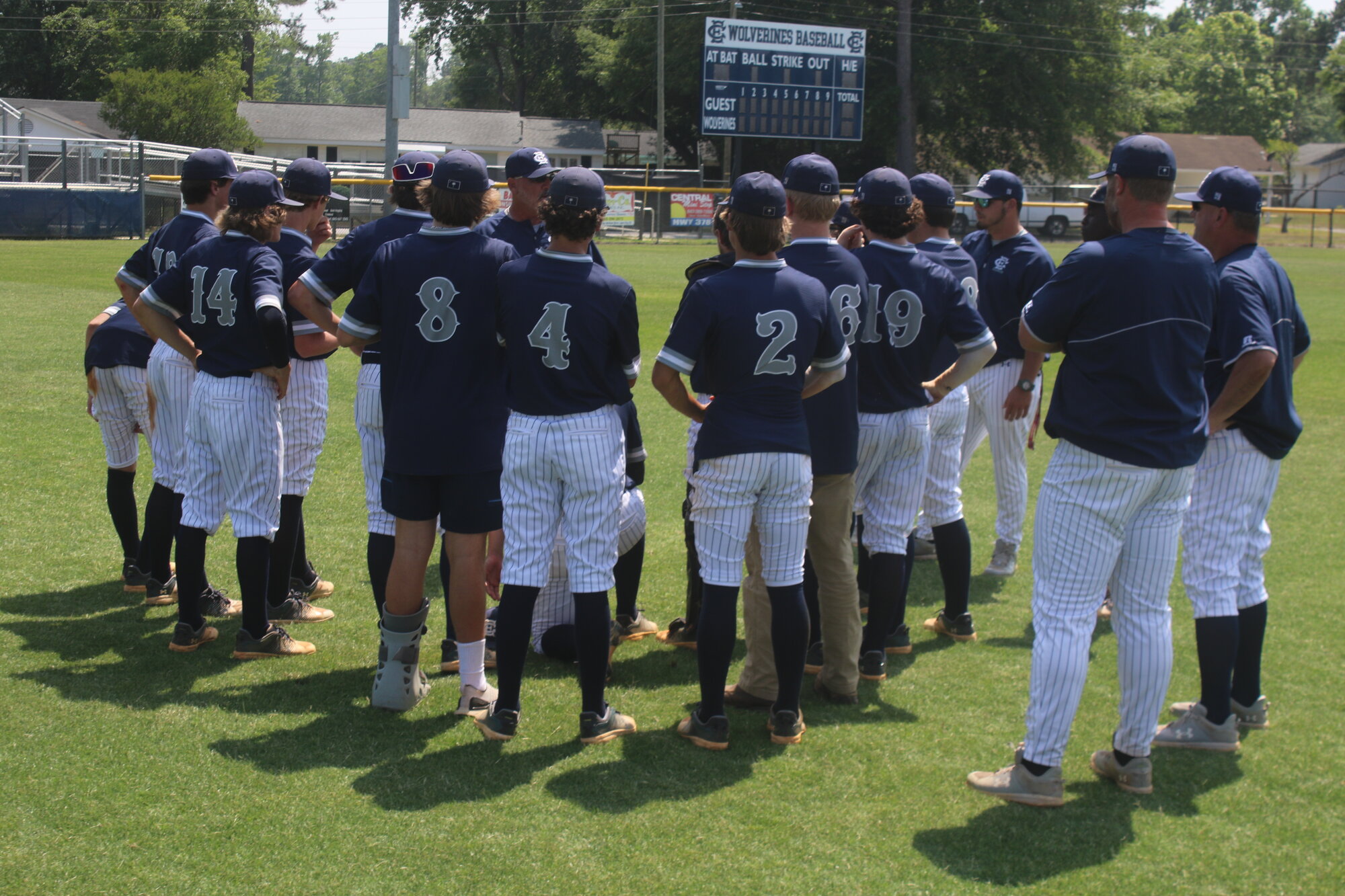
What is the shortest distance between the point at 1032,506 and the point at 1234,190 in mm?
4463

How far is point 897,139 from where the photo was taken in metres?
48.6

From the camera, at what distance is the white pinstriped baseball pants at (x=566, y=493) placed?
421cm

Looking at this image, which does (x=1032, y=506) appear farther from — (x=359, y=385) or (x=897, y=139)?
(x=897, y=139)

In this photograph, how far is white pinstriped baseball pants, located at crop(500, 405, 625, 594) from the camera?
13.8ft

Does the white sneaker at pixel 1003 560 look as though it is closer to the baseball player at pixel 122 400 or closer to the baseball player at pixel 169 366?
the baseball player at pixel 169 366

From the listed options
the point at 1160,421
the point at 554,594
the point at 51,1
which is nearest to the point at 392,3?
the point at 554,594

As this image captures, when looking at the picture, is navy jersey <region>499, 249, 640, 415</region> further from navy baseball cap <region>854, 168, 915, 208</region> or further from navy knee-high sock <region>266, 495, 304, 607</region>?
navy knee-high sock <region>266, 495, 304, 607</region>

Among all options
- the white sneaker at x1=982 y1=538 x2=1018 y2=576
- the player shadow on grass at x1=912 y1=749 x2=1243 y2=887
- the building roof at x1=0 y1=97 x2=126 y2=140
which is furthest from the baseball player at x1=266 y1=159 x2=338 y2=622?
the building roof at x1=0 y1=97 x2=126 y2=140

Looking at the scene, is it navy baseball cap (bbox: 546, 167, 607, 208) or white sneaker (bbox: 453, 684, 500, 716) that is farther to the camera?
white sneaker (bbox: 453, 684, 500, 716)

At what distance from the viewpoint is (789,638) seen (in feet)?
14.4

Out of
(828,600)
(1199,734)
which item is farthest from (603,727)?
(1199,734)

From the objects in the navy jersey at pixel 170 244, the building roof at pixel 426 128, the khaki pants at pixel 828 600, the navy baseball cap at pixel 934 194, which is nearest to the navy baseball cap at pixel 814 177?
the khaki pants at pixel 828 600

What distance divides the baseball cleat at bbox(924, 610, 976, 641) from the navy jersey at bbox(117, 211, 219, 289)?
401 cm

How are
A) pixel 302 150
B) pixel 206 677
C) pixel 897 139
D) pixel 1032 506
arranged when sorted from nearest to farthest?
pixel 206 677, pixel 1032 506, pixel 897 139, pixel 302 150
